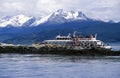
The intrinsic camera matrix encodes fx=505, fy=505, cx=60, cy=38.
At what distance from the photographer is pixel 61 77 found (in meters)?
74.4

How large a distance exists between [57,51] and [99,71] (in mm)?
58230

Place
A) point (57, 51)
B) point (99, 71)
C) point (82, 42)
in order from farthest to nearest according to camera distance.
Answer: point (82, 42)
point (57, 51)
point (99, 71)

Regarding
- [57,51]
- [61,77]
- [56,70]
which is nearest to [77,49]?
[57,51]

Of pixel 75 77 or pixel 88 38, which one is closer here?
pixel 75 77

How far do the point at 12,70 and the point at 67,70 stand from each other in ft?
30.4

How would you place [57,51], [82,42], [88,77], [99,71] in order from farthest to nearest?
→ [82,42] < [57,51] < [99,71] < [88,77]

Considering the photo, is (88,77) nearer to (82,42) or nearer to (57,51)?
(57,51)

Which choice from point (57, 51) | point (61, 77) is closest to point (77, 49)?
point (57, 51)

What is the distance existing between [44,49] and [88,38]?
15190mm

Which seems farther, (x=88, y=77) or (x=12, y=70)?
(x=12, y=70)

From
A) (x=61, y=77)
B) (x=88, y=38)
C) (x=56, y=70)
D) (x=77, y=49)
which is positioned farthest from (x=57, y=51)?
(x=61, y=77)

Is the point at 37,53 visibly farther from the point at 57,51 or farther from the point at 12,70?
the point at 12,70

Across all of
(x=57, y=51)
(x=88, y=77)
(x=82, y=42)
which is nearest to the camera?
(x=88, y=77)

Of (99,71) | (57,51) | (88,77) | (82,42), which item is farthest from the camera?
(82,42)
